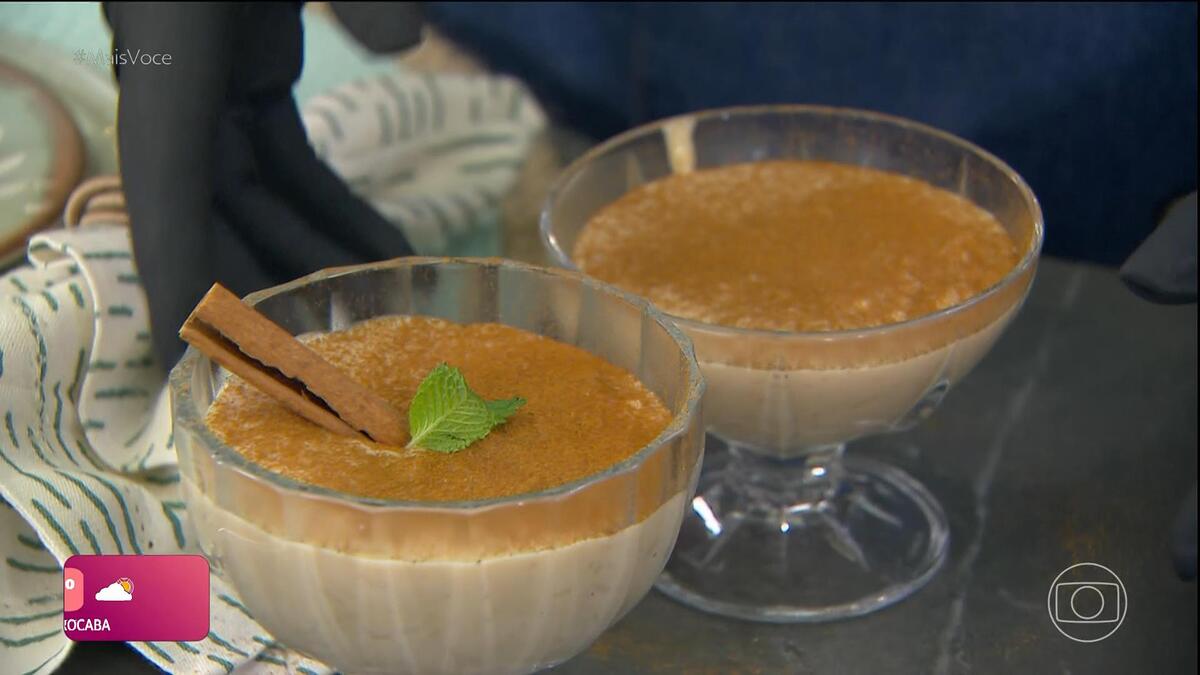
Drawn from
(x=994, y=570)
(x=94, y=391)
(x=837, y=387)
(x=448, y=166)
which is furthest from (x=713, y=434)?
(x=448, y=166)

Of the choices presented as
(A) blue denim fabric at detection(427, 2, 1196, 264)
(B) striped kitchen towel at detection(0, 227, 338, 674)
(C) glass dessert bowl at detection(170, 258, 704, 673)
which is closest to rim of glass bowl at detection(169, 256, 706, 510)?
(C) glass dessert bowl at detection(170, 258, 704, 673)

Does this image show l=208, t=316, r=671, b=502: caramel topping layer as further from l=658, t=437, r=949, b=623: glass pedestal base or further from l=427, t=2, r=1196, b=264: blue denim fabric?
l=427, t=2, r=1196, b=264: blue denim fabric

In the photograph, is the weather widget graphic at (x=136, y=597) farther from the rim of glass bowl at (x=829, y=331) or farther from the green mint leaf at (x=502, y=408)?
the rim of glass bowl at (x=829, y=331)

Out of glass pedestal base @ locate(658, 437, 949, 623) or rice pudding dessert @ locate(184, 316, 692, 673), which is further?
glass pedestal base @ locate(658, 437, 949, 623)

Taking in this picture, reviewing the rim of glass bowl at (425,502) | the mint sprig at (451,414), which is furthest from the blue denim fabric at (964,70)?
the mint sprig at (451,414)

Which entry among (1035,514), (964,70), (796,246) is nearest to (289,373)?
(796,246)

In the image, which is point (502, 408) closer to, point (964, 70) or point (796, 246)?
point (796, 246)
